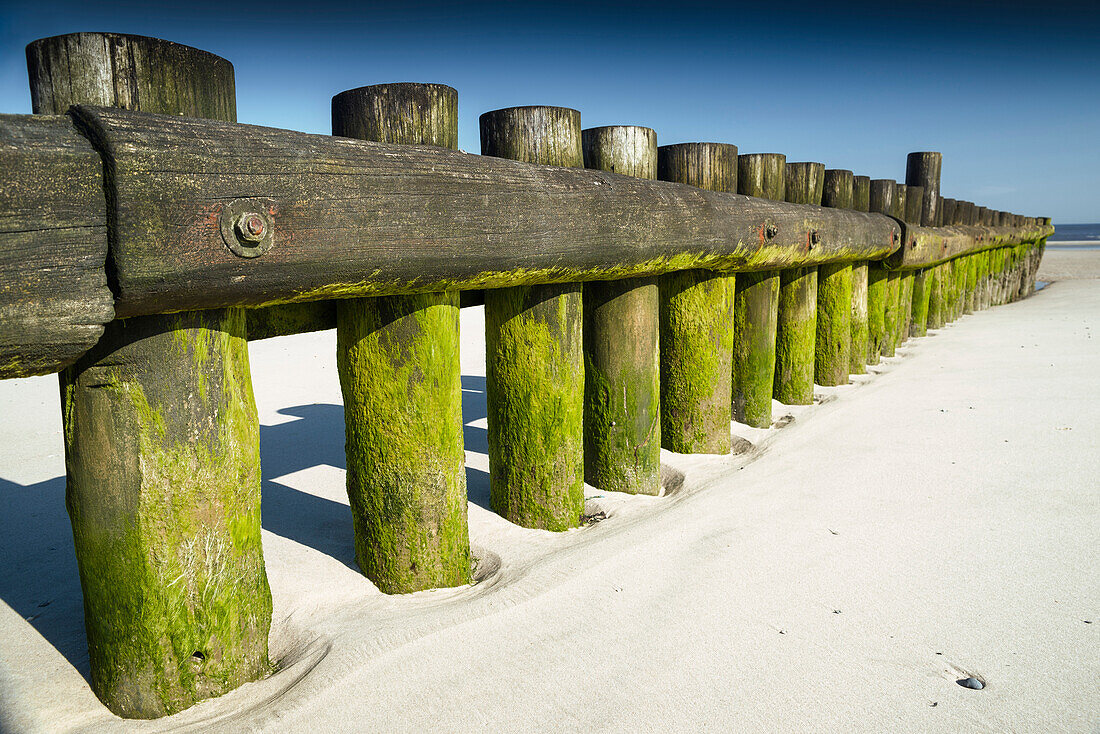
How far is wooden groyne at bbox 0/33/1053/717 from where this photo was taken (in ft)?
5.06

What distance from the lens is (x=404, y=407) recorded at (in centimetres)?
243

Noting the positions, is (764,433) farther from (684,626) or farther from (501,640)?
(501,640)

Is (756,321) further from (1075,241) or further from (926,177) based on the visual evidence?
(1075,241)

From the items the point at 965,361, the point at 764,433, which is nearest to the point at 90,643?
the point at 764,433

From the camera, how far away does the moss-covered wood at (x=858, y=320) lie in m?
6.20

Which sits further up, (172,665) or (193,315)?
(193,315)

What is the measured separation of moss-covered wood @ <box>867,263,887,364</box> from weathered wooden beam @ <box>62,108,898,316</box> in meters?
4.65


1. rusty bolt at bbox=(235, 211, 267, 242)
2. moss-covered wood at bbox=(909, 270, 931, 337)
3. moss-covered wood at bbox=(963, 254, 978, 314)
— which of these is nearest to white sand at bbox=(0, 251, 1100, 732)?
rusty bolt at bbox=(235, 211, 267, 242)

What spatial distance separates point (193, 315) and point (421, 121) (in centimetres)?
94

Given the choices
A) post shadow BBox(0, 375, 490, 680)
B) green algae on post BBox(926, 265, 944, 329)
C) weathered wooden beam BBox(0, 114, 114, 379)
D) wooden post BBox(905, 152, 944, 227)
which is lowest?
post shadow BBox(0, 375, 490, 680)

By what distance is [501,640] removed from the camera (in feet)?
7.46

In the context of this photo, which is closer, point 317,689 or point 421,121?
point 317,689

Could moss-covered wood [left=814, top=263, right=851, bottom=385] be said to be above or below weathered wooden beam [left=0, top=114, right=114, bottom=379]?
below

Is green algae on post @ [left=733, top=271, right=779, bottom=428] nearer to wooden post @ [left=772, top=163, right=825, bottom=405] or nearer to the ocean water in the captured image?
wooden post @ [left=772, top=163, right=825, bottom=405]
